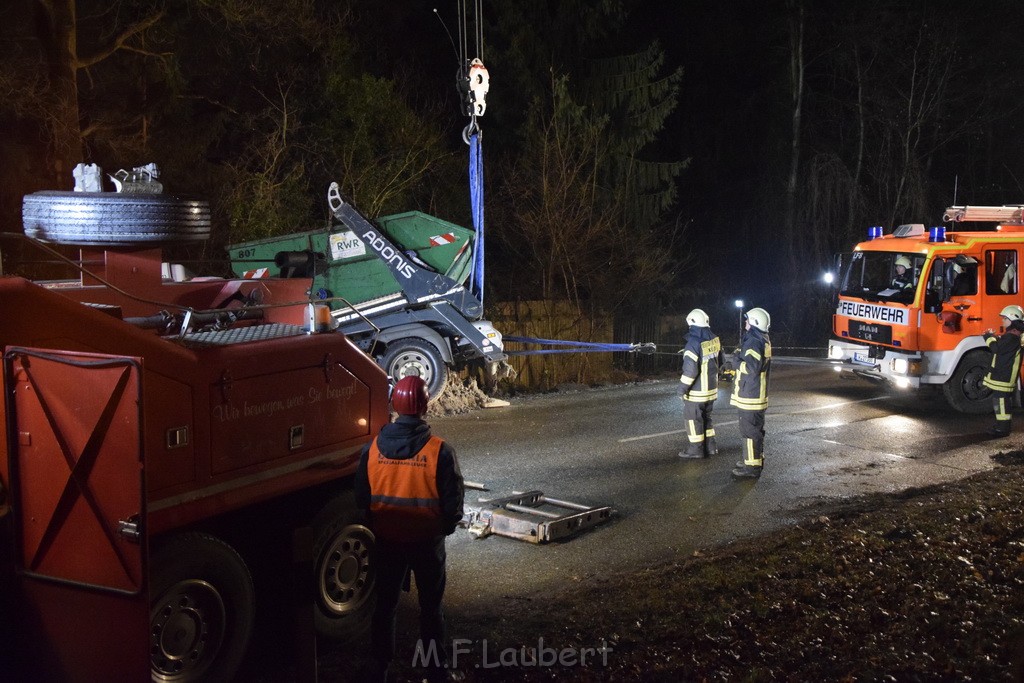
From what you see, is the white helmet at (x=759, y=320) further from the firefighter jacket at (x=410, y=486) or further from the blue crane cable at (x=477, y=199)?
the firefighter jacket at (x=410, y=486)

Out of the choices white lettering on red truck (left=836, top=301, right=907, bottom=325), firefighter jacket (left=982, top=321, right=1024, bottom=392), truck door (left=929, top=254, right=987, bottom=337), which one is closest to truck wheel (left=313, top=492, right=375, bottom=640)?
firefighter jacket (left=982, top=321, right=1024, bottom=392)

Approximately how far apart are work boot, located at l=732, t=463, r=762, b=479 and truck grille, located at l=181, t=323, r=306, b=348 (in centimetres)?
548

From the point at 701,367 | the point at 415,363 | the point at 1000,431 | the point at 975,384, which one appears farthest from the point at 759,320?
the point at 975,384

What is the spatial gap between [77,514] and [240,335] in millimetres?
1465

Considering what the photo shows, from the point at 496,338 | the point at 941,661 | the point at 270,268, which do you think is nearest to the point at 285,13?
the point at 270,268

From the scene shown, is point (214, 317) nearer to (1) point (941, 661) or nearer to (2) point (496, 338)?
(1) point (941, 661)

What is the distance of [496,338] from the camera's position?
12.9 metres

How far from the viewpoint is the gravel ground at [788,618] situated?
4926 millimetres

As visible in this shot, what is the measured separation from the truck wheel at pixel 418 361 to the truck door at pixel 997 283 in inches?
308

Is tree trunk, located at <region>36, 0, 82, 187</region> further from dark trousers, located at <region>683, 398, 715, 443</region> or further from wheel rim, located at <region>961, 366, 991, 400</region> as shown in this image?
wheel rim, located at <region>961, 366, 991, 400</region>

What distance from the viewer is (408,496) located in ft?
15.4

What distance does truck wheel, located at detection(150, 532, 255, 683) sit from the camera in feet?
14.5

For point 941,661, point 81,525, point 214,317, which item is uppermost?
point 214,317

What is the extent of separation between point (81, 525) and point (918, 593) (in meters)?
5.00
